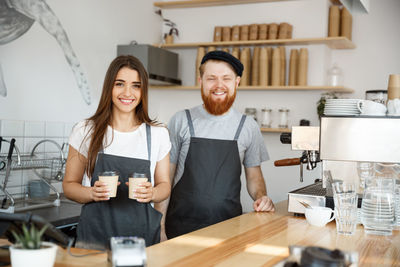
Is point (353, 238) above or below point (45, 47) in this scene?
below

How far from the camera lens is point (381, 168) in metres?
2.34

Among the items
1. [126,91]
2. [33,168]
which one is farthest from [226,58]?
[33,168]

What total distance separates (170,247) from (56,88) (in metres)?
2.63

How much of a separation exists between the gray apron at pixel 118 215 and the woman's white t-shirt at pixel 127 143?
3cm

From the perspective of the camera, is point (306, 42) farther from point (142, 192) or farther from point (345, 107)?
point (142, 192)

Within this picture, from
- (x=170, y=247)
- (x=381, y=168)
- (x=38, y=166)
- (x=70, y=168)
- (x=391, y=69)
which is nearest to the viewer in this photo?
(x=170, y=247)

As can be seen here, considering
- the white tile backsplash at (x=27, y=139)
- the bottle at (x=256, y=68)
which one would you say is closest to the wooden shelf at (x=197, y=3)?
the bottle at (x=256, y=68)

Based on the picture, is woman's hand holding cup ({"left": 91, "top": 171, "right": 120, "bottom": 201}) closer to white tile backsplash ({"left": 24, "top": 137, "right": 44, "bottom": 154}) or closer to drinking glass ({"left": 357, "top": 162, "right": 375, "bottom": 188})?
drinking glass ({"left": 357, "top": 162, "right": 375, "bottom": 188})

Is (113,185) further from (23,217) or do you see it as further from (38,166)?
(38,166)

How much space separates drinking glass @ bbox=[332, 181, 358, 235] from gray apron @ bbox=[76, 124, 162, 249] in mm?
816

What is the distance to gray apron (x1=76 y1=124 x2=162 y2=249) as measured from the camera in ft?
7.09

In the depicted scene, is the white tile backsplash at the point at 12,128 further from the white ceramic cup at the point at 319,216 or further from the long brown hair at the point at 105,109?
the white ceramic cup at the point at 319,216

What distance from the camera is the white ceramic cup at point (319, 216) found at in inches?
81.4

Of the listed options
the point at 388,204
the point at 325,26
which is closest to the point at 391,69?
the point at 325,26
